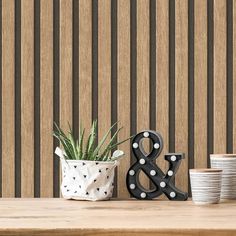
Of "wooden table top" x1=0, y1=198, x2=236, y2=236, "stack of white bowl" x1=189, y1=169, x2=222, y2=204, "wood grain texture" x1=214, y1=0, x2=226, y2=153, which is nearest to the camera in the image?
"wooden table top" x1=0, y1=198, x2=236, y2=236

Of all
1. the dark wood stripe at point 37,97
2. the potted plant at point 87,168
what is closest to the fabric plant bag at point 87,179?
the potted plant at point 87,168

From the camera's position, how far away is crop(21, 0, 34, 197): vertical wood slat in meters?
1.45

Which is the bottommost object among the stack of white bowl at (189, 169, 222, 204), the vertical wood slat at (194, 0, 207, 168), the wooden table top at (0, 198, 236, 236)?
the wooden table top at (0, 198, 236, 236)

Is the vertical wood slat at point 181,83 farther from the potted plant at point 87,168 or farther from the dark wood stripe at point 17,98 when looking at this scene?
the dark wood stripe at point 17,98

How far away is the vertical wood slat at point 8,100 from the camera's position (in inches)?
57.4

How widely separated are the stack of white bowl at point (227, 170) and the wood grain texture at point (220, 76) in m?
0.08

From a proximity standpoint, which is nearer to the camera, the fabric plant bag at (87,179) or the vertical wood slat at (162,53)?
the fabric plant bag at (87,179)

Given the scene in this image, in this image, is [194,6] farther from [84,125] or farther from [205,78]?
[84,125]

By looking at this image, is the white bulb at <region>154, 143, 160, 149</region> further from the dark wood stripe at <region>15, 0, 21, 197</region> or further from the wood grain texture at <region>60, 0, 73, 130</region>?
the dark wood stripe at <region>15, 0, 21, 197</region>

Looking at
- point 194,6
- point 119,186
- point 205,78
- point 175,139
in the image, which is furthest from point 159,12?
point 119,186

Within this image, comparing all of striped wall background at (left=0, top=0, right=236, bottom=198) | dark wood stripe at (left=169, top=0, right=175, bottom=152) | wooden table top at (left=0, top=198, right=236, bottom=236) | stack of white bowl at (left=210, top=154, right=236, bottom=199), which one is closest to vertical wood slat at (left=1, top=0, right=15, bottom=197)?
striped wall background at (left=0, top=0, right=236, bottom=198)

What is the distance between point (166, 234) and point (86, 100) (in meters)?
0.55

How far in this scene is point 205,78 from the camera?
1.45 meters

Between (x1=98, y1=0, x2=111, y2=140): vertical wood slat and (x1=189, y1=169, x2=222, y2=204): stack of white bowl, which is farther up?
(x1=98, y1=0, x2=111, y2=140): vertical wood slat
